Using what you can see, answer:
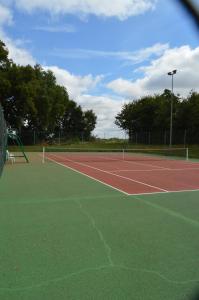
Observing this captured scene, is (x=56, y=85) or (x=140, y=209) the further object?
(x=56, y=85)

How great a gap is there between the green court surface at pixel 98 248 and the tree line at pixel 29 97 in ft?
116

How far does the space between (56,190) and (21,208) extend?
2.73 meters

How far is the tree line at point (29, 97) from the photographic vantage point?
4281 cm

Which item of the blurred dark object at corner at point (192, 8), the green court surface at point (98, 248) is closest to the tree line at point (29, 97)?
the green court surface at point (98, 248)

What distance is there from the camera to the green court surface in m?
3.42

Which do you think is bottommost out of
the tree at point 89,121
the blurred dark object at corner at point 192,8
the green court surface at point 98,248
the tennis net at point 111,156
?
the tennis net at point 111,156

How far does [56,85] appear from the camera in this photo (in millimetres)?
58906

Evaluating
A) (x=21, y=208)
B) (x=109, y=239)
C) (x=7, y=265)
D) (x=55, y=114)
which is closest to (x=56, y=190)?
(x=21, y=208)

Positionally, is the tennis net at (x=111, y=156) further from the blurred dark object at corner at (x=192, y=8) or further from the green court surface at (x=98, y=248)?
the blurred dark object at corner at (x=192, y=8)

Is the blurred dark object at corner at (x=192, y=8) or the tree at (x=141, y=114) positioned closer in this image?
the blurred dark object at corner at (x=192, y=8)

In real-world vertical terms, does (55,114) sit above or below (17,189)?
above

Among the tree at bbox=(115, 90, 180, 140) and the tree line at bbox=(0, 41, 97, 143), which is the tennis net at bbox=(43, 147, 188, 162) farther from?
the tree at bbox=(115, 90, 180, 140)

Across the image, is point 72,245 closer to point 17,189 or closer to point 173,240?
point 173,240

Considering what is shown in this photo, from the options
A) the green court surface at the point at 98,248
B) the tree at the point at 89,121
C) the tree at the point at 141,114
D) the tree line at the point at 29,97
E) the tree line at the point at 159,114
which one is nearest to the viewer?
the green court surface at the point at 98,248
